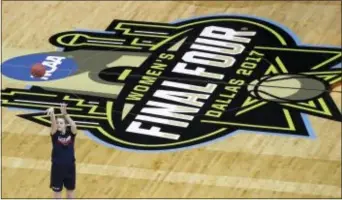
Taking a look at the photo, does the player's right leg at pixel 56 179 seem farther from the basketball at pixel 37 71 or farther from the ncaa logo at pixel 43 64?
the ncaa logo at pixel 43 64

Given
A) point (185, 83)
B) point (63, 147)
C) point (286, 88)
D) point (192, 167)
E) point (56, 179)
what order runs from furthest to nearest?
point (185, 83), point (286, 88), point (192, 167), point (56, 179), point (63, 147)

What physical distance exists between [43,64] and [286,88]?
432 centimetres

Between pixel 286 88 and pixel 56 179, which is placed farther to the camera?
pixel 286 88

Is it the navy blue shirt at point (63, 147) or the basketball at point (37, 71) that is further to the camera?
the basketball at point (37, 71)

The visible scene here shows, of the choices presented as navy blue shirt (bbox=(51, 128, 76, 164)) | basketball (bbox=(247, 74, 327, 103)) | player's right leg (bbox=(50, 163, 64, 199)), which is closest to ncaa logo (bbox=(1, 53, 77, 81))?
basketball (bbox=(247, 74, 327, 103))

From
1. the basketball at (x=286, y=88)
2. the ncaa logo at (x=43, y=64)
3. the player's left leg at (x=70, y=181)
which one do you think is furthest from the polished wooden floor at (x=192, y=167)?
the ncaa logo at (x=43, y=64)

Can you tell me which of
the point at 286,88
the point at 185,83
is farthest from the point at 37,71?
the point at 286,88

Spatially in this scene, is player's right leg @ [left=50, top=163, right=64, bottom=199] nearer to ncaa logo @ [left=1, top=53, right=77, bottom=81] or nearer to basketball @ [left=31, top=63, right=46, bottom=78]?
basketball @ [left=31, top=63, right=46, bottom=78]

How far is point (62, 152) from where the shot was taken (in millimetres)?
11758

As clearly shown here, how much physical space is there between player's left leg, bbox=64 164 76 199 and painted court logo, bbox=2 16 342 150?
6.29 feet

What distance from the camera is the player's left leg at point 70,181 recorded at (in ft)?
39.7

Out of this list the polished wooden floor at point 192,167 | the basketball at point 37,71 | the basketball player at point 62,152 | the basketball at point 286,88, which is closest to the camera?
the basketball player at point 62,152

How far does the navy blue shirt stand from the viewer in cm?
1158

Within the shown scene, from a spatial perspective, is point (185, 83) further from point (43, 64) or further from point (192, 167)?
point (43, 64)
